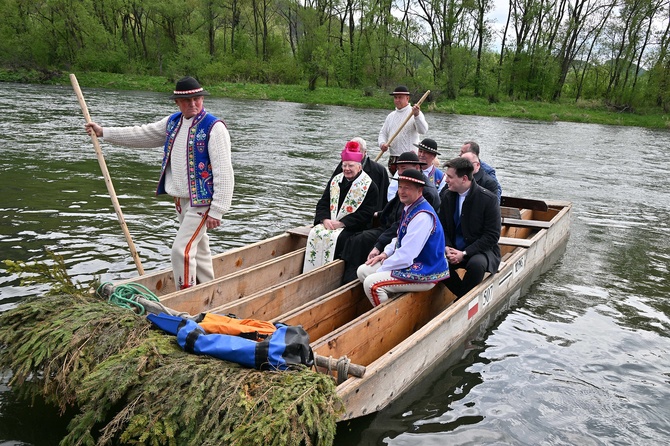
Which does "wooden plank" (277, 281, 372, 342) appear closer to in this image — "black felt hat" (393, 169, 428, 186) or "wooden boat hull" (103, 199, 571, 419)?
Result: "wooden boat hull" (103, 199, 571, 419)

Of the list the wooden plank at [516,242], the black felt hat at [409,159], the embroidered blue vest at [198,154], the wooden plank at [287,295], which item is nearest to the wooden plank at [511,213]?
the wooden plank at [516,242]

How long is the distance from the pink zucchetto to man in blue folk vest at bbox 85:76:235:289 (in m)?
1.53

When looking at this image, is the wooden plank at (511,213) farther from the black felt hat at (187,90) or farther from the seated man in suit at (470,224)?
the black felt hat at (187,90)

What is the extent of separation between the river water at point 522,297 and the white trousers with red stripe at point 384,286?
2.46 ft

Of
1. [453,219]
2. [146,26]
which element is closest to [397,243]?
[453,219]

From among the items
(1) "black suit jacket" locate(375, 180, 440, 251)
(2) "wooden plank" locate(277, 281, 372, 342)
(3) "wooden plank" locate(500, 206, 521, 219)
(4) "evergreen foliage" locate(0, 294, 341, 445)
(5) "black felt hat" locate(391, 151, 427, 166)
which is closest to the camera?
(4) "evergreen foliage" locate(0, 294, 341, 445)

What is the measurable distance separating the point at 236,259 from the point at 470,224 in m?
2.35

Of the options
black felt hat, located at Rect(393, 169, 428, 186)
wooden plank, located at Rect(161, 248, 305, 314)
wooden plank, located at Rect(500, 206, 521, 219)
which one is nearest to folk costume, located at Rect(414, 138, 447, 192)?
wooden plank, located at Rect(500, 206, 521, 219)

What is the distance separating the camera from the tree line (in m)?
38.7

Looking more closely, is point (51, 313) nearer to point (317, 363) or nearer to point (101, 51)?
point (317, 363)

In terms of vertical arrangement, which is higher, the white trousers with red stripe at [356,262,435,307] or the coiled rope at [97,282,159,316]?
the coiled rope at [97,282,159,316]

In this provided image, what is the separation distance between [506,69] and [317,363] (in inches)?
1614

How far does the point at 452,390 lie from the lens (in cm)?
479

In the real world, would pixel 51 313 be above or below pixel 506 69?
below
